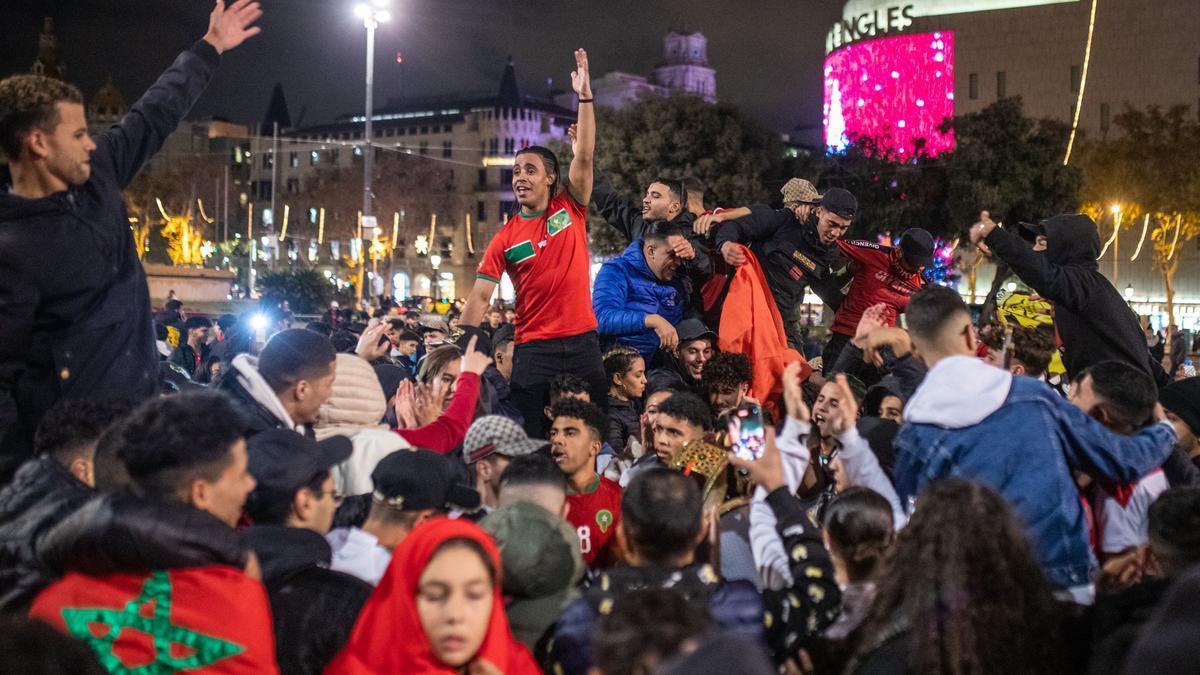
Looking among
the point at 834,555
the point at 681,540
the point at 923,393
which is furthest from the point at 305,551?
the point at 923,393

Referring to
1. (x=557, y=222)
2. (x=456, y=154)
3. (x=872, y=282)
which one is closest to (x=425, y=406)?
(x=557, y=222)

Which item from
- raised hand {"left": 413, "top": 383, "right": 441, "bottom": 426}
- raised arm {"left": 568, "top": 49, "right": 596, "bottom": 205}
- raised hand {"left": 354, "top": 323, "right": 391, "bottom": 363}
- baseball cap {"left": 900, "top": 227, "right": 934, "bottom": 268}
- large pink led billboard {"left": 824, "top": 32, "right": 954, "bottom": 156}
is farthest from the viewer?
large pink led billboard {"left": 824, "top": 32, "right": 954, "bottom": 156}

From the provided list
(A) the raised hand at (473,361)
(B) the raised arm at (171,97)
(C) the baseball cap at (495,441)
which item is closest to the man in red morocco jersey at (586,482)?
(C) the baseball cap at (495,441)

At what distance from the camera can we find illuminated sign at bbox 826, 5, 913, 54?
60.1 meters

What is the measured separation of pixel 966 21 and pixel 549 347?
2293 inches

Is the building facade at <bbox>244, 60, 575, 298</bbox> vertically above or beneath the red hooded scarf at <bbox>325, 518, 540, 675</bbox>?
above

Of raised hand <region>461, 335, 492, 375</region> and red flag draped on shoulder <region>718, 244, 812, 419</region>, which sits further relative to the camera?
red flag draped on shoulder <region>718, 244, 812, 419</region>

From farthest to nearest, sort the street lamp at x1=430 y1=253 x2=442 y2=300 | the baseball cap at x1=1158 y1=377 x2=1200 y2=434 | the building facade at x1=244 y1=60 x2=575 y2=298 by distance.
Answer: the building facade at x1=244 y1=60 x2=575 y2=298
the street lamp at x1=430 y1=253 x2=442 y2=300
the baseball cap at x1=1158 y1=377 x2=1200 y2=434

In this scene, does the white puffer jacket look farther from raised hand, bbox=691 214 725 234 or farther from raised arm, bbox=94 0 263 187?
raised hand, bbox=691 214 725 234

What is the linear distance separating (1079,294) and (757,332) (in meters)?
2.40

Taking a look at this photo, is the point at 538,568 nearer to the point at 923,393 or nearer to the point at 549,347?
the point at 923,393

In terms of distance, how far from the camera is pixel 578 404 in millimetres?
6168

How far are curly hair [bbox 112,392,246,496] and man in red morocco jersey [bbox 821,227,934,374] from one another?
6220 mm

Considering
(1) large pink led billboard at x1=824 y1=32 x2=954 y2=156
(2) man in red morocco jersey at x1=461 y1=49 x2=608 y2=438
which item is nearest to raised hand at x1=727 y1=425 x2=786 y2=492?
(2) man in red morocco jersey at x1=461 y1=49 x2=608 y2=438
